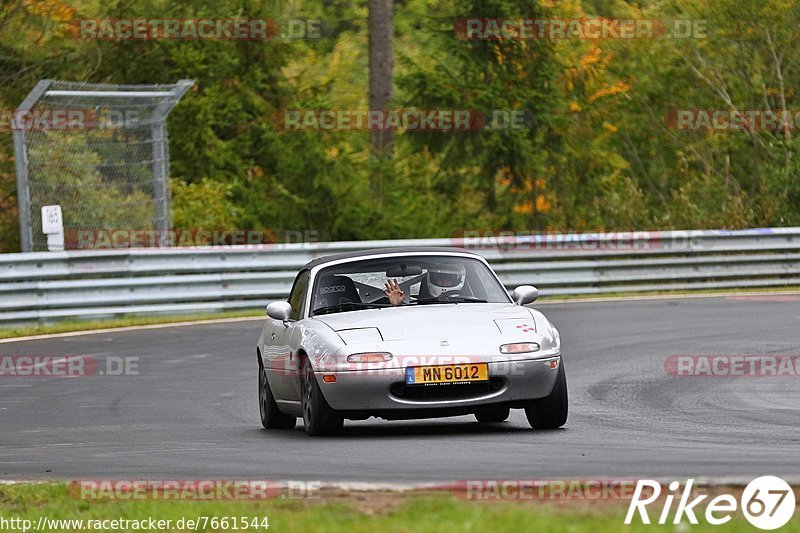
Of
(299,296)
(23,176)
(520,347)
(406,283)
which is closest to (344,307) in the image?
(406,283)

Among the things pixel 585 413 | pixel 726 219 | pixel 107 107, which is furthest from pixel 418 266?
pixel 726 219

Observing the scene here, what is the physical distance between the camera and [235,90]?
37375 mm

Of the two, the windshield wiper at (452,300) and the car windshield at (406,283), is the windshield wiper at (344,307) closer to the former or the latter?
the car windshield at (406,283)

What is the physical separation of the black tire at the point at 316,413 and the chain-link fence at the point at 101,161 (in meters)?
13.4

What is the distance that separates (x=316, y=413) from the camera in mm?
10766

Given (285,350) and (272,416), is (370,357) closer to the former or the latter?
(285,350)

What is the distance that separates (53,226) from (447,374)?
44.5ft

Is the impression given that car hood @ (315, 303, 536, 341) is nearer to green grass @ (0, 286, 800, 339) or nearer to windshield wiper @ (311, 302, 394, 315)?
windshield wiper @ (311, 302, 394, 315)

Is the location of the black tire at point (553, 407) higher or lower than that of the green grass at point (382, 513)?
lower

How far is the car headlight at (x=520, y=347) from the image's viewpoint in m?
10.6

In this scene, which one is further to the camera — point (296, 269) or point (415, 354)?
point (296, 269)

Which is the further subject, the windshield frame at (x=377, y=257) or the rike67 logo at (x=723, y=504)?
the windshield frame at (x=377, y=257)

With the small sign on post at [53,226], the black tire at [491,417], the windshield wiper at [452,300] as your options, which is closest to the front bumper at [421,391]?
the black tire at [491,417]

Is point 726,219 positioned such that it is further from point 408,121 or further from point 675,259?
point 408,121
